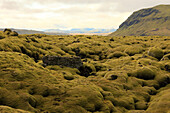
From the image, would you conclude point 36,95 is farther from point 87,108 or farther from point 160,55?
point 160,55

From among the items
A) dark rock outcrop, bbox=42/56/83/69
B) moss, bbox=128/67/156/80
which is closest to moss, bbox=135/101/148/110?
moss, bbox=128/67/156/80

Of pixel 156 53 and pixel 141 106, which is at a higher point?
pixel 156 53

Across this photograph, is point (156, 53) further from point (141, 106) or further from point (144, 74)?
point (141, 106)

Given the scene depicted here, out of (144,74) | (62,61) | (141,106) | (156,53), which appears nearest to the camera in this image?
(141,106)

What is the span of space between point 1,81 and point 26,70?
384 centimetres

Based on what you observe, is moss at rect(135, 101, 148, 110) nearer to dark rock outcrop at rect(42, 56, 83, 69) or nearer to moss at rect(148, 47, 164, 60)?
dark rock outcrop at rect(42, 56, 83, 69)

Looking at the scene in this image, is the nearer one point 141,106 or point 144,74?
point 141,106

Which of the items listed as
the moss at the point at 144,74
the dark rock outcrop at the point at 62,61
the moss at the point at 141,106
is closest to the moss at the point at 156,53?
the moss at the point at 144,74

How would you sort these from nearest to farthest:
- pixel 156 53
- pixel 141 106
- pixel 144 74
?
pixel 141 106 → pixel 144 74 → pixel 156 53

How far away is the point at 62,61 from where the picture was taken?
3347cm

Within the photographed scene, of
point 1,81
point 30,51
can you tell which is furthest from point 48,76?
point 30,51

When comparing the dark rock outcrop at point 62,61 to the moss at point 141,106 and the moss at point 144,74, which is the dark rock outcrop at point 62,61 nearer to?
the moss at point 144,74

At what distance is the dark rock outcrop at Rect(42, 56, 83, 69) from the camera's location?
32719 mm

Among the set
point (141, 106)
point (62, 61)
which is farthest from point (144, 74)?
point (62, 61)
